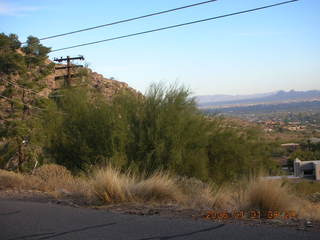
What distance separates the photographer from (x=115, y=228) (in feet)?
27.1

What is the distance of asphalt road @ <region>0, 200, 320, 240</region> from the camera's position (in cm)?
743

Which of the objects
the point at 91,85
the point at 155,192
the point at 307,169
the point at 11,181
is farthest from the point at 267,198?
the point at 91,85

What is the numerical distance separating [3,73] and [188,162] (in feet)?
65.5

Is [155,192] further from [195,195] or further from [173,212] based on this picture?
[173,212]

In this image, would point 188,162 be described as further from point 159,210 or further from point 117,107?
point 159,210

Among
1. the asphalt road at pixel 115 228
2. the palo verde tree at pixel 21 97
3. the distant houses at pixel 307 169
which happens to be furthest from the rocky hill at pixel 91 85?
the asphalt road at pixel 115 228

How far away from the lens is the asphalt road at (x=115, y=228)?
7430mm

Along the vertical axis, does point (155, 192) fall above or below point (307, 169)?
above

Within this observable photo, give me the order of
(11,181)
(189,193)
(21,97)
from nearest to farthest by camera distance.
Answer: (189,193), (11,181), (21,97)

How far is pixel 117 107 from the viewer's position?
2364 centimetres

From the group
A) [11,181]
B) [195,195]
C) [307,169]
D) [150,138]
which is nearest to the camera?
[195,195]

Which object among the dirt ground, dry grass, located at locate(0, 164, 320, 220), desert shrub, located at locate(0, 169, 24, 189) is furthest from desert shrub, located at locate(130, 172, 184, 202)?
desert shrub, located at locate(0, 169, 24, 189)

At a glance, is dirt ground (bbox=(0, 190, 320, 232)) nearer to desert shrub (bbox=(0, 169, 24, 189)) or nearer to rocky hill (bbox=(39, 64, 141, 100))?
desert shrub (bbox=(0, 169, 24, 189))

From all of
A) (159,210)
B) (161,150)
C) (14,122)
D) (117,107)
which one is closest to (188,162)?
(161,150)
